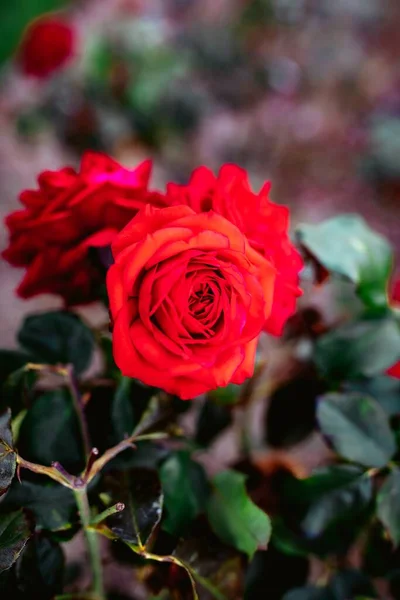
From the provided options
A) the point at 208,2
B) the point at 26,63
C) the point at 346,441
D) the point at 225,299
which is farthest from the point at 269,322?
the point at 208,2

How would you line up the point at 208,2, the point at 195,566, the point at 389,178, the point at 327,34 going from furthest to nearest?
the point at 208,2 → the point at 327,34 → the point at 389,178 → the point at 195,566

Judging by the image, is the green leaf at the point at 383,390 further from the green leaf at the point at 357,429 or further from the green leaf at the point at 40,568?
the green leaf at the point at 40,568

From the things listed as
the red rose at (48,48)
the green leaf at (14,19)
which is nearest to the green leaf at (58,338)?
the red rose at (48,48)

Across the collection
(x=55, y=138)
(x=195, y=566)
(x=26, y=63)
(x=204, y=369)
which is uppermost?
(x=204, y=369)

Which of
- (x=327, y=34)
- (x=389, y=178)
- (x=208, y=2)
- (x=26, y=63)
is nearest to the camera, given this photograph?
(x=26, y=63)

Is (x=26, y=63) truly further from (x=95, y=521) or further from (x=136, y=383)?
(x=95, y=521)

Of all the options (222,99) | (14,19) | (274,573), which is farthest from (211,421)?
(14,19)
